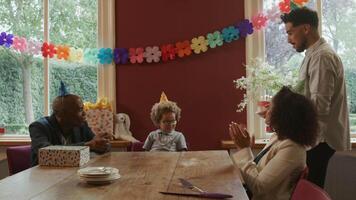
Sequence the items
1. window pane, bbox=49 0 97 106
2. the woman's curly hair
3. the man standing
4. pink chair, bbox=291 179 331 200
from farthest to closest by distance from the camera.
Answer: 1. window pane, bbox=49 0 97 106
2. the man standing
3. the woman's curly hair
4. pink chair, bbox=291 179 331 200

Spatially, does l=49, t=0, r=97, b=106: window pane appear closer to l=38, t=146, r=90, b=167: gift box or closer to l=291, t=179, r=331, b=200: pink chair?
l=38, t=146, r=90, b=167: gift box

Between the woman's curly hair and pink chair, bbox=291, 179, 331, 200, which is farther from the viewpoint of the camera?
the woman's curly hair

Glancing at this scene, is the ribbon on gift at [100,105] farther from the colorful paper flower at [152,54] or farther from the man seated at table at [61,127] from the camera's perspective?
the man seated at table at [61,127]

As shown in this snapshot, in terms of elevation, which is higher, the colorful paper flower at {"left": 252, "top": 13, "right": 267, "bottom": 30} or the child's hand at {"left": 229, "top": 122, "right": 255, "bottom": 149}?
the colorful paper flower at {"left": 252, "top": 13, "right": 267, "bottom": 30}

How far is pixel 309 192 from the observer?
1.25 m

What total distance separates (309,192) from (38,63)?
363 cm

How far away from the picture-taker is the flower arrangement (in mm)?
3619

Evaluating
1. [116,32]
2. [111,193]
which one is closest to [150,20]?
[116,32]

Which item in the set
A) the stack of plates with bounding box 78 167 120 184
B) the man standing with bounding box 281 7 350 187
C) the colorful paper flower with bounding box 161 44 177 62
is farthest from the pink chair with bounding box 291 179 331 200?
the colorful paper flower with bounding box 161 44 177 62

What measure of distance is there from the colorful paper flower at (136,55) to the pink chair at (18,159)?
166 centimetres

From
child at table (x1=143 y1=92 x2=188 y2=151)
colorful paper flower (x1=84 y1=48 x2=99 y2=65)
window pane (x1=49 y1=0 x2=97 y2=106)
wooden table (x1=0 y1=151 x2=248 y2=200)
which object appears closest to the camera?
wooden table (x1=0 y1=151 x2=248 y2=200)

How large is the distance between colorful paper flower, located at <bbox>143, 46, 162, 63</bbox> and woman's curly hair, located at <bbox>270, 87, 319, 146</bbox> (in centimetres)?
225

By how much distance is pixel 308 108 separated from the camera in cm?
189

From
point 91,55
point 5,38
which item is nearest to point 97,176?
point 91,55
